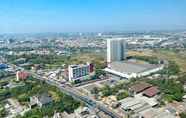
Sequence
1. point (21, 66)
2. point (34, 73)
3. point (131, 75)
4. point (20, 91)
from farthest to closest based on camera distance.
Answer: point (21, 66) < point (34, 73) < point (131, 75) < point (20, 91)

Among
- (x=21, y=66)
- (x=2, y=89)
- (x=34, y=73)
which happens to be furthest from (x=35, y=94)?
(x=21, y=66)

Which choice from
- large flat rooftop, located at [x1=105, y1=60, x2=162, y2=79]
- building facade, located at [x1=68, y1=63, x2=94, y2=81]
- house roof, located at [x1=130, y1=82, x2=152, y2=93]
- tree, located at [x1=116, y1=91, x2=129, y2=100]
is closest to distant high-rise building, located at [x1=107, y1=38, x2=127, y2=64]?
large flat rooftop, located at [x1=105, y1=60, x2=162, y2=79]

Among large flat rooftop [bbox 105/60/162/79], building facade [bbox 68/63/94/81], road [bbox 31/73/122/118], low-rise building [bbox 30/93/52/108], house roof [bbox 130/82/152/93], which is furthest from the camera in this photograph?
large flat rooftop [bbox 105/60/162/79]

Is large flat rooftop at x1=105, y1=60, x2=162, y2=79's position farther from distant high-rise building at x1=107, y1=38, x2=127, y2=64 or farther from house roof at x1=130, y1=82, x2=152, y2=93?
house roof at x1=130, y1=82, x2=152, y2=93

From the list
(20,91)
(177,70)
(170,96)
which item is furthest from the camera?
(177,70)

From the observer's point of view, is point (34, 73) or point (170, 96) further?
point (34, 73)

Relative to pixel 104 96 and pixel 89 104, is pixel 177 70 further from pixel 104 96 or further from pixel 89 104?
pixel 89 104

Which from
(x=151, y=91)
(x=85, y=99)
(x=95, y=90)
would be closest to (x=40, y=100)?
(x=85, y=99)

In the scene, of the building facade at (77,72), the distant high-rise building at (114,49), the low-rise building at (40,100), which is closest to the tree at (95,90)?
the building facade at (77,72)
